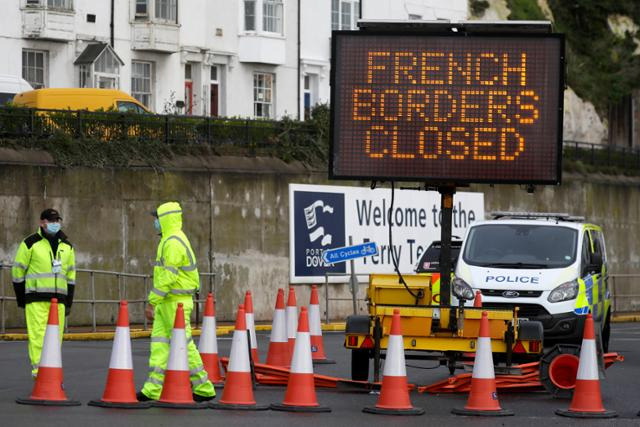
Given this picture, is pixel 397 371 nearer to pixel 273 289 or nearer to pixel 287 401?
pixel 287 401

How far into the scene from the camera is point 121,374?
15.0 meters

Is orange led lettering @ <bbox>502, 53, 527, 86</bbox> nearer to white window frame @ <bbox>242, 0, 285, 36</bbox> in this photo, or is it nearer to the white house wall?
the white house wall

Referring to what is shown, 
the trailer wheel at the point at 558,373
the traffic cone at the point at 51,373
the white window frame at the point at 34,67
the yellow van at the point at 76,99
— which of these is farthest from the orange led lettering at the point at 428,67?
the white window frame at the point at 34,67

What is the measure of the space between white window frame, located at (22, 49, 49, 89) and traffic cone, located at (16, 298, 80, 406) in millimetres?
30632

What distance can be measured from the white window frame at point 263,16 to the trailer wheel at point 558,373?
3482 centimetres

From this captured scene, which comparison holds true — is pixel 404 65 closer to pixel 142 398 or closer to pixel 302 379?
pixel 302 379

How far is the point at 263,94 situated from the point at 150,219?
19337mm

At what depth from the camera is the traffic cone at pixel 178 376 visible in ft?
49.1

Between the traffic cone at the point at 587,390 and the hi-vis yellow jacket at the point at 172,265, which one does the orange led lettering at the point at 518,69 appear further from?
the hi-vis yellow jacket at the point at 172,265

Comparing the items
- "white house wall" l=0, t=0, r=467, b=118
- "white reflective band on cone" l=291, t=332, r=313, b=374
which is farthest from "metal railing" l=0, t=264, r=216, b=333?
"white reflective band on cone" l=291, t=332, r=313, b=374

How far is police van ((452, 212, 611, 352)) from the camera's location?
21.9m

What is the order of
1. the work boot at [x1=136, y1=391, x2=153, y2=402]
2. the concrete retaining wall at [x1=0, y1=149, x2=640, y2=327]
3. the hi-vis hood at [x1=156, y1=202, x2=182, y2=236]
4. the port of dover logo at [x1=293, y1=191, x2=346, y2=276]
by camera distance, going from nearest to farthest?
the work boot at [x1=136, y1=391, x2=153, y2=402], the hi-vis hood at [x1=156, y1=202, x2=182, y2=236], the concrete retaining wall at [x1=0, y1=149, x2=640, y2=327], the port of dover logo at [x1=293, y1=191, x2=346, y2=276]

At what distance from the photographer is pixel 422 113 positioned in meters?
17.2

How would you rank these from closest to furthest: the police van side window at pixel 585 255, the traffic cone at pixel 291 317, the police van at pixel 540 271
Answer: the traffic cone at pixel 291 317 < the police van at pixel 540 271 < the police van side window at pixel 585 255
